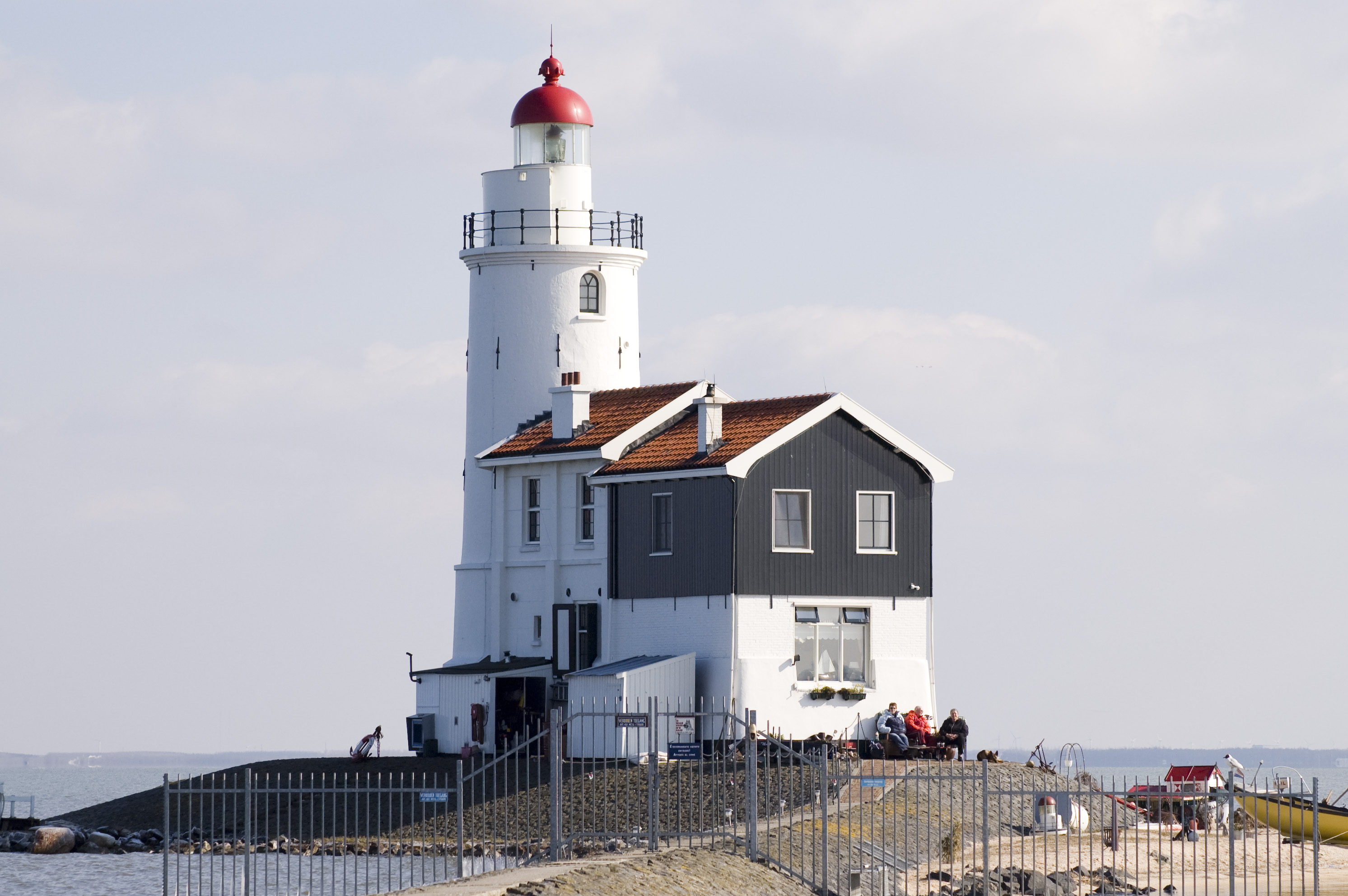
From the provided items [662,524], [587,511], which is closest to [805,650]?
[662,524]

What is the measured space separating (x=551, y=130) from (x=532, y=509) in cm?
978

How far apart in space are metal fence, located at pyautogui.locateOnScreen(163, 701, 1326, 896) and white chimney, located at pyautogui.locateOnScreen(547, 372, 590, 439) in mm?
6903

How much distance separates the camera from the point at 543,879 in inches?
1005

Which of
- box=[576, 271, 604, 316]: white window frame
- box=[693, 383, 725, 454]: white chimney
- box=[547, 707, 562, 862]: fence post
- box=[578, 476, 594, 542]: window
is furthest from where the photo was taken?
box=[576, 271, 604, 316]: white window frame

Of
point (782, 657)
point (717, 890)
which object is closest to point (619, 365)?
point (782, 657)

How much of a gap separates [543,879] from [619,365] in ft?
87.7

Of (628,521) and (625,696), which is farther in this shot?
(628,521)

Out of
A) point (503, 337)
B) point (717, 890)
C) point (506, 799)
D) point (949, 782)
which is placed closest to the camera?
point (717, 890)

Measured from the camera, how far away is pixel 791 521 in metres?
43.9

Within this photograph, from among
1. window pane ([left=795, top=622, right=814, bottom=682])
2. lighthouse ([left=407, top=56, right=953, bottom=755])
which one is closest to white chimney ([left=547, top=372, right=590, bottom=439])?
lighthouse ([left=407, top=56, right=953, bottom=755])

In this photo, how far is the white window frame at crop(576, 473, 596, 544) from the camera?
46.9 meters

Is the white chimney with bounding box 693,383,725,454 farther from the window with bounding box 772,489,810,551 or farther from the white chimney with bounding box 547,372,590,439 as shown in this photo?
the white chimney with bounding box 547,372,590,439

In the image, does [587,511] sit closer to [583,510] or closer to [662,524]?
[583,510]

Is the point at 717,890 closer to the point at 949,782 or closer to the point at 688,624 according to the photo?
the point at 949,782
